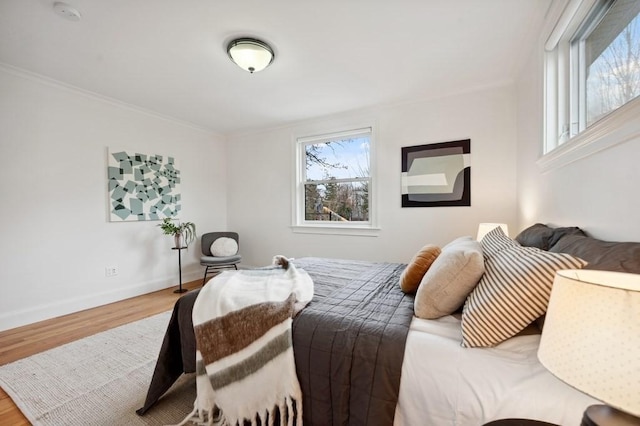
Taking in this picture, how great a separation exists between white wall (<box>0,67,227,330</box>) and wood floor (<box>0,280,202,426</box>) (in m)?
0.17

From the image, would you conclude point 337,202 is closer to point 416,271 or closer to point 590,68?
point 416,271

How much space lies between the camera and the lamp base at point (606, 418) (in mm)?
528

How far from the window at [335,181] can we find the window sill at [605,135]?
2.19m

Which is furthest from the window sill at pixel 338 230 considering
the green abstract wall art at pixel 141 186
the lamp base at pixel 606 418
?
the lamp base at pixel 606 418

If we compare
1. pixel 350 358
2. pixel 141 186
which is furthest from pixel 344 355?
pixel 141 186

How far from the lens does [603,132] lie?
3.89 ft

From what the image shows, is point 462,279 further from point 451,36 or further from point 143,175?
point 143,175

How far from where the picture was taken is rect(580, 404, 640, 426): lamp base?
528 millimetres

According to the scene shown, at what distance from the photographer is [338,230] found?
3.84 m

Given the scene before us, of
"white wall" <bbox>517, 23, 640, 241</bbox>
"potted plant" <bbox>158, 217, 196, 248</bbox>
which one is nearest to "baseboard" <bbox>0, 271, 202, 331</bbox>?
"potted plant" <bbox>158, 217, 196, 248</bbox>

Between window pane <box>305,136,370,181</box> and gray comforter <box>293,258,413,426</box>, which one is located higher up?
window pane <box>305,136,370,181</box>

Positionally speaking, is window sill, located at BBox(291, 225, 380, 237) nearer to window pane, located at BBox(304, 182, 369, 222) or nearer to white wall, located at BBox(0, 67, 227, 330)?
window pane, located at BBox(304, 182, 369, 222)

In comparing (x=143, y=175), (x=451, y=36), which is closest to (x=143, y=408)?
(x=143, y=175)

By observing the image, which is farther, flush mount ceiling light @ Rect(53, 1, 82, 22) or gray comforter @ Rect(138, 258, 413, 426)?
flush mount ceiling light @ Rect(53, 1, 82, 22)
